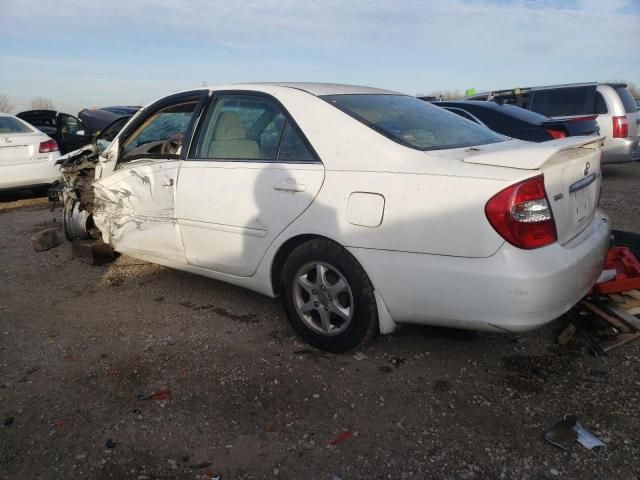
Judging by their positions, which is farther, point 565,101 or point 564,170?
point 565,101

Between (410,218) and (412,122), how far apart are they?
86 cm

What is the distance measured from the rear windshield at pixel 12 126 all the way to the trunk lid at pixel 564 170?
7.80 meters

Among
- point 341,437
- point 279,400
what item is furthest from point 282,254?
point 341,437

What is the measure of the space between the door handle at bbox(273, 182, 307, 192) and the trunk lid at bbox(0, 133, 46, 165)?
21.2ft

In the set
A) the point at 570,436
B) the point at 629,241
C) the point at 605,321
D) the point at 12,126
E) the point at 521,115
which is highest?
the point at 521,115

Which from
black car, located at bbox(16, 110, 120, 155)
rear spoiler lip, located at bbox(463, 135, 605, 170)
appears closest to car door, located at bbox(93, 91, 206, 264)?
rear spoiler lip, located at bbox(463, 135, 605, 170)

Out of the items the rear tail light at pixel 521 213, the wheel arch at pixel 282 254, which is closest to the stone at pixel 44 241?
the wheel arch at pixel 282 254

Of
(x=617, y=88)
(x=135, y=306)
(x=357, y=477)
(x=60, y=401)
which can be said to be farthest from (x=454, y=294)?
(x=617, y=88)

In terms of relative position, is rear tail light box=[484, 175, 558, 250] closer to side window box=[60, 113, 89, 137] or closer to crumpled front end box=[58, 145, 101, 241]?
crumpled front end box=[58, 145, 101, 241]

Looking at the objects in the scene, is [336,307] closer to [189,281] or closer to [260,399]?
[260,399]

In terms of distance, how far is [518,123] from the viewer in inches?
269

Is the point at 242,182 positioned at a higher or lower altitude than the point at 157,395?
higher

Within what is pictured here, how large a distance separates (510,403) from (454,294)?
25.0 inches

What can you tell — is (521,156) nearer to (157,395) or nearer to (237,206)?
(237,206)
